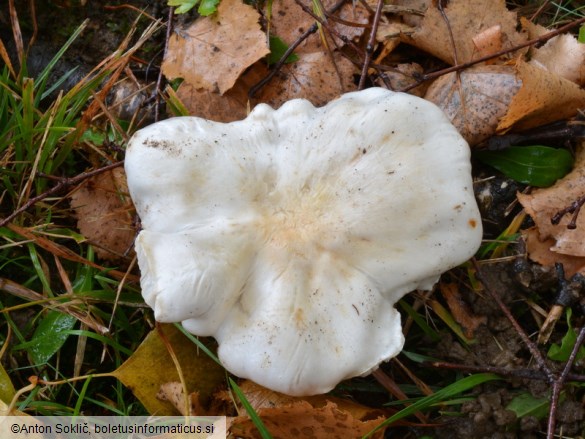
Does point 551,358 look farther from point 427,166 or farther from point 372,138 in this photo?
point 372,138

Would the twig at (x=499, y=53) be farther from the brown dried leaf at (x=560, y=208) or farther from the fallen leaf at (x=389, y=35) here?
the brown dried leaf at (x=560, y=208)

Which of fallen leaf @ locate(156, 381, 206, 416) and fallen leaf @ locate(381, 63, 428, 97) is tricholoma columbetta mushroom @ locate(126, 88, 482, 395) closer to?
fallen leaf @ locate(156, 381, 206, 416)

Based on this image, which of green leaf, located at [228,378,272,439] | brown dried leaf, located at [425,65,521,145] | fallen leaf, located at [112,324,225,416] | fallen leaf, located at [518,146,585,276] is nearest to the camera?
green leaf, located at [228,378,272,439]

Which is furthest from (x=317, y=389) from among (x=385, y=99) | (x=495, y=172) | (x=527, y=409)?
(x=495, y=172)

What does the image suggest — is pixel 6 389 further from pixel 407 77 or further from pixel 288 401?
pixel 407 77

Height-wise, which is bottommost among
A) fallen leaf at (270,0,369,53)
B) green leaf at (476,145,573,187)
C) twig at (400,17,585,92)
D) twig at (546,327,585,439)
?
twig at (546,327,585,439)

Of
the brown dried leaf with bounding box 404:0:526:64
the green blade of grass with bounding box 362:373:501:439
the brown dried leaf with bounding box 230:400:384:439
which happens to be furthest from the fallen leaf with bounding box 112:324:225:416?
the brown dried leaf with bounding box 404:0:526:64
